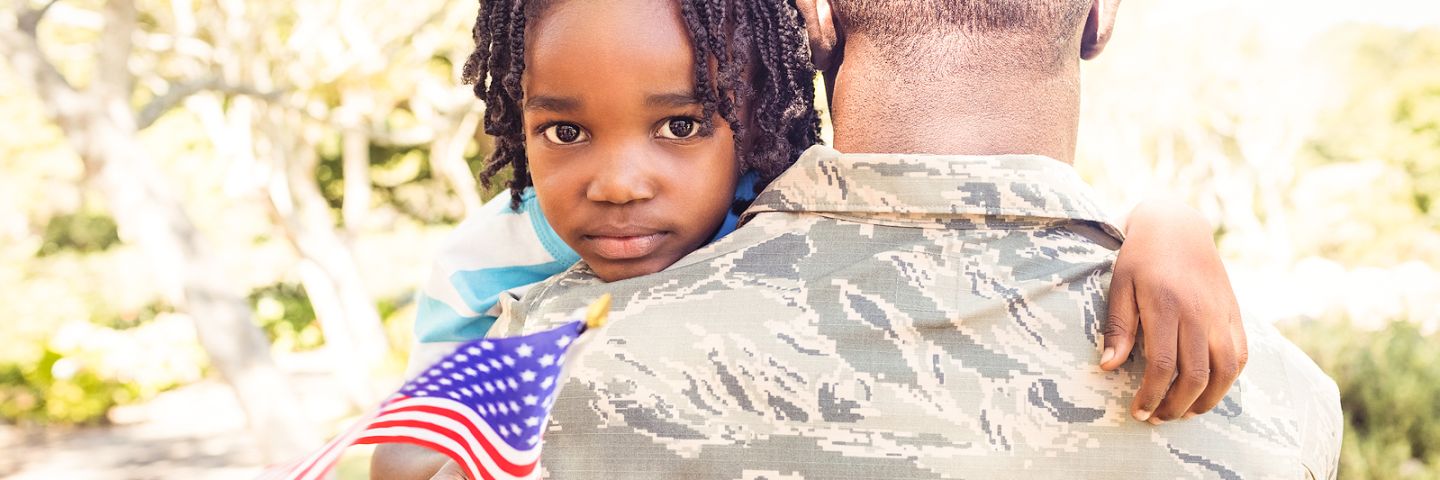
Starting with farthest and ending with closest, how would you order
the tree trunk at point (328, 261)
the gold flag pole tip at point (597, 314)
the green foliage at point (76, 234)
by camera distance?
the green foliage at point (76, 234) → the tree trunk at point (328, 261) → the gold flag pole tip at point (597, 314)

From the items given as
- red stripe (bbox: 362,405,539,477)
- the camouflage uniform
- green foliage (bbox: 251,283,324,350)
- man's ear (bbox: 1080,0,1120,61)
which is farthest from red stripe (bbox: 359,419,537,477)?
green foliage (bbox: 251,283,324,350)

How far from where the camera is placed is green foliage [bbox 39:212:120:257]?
23.3 m

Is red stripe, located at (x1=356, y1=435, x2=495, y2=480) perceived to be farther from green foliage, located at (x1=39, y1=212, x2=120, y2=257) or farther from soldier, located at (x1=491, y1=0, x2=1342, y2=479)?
green foliage, located at (x1=39, y1=212, x2=120, y2=257)

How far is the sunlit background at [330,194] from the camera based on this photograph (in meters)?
7.38

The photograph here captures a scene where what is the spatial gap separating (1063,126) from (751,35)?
44cm

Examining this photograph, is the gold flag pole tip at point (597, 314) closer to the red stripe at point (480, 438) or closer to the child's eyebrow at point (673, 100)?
the red stripe at point (480, 438)

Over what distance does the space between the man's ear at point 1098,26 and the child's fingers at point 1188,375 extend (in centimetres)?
48

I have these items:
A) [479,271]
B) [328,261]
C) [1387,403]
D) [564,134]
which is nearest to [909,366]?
[564,134]

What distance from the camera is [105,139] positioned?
7.16 m

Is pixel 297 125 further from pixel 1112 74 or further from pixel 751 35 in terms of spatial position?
pixel 1112 74

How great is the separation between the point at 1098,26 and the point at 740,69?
1.63 ft

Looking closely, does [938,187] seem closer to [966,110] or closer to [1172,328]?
[966,110]

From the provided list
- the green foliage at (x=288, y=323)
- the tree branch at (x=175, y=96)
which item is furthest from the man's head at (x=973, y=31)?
the green foliage at (x=288, y=323)

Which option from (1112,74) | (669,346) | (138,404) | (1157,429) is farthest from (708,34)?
(1112,74)
